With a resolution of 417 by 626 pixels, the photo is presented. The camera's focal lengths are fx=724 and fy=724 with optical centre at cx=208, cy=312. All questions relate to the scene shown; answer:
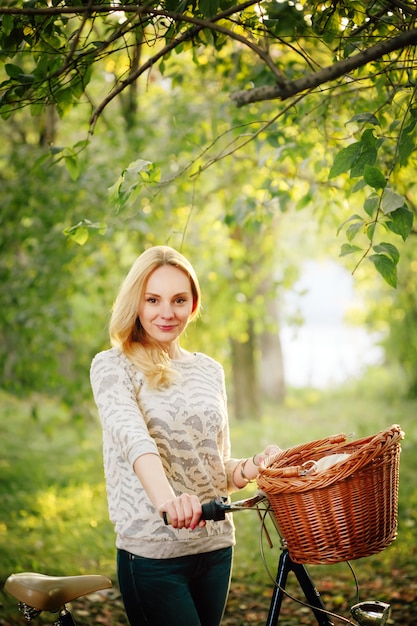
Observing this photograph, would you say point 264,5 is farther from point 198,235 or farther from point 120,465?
point 198,235

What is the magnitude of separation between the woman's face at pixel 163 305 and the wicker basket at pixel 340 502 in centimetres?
79

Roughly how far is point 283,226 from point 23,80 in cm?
1108

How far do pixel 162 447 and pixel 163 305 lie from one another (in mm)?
546

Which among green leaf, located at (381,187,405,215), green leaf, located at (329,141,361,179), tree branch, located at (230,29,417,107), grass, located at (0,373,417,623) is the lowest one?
grass, located at (0,373,417,623)

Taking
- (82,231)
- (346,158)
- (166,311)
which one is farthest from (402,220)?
(82,231)

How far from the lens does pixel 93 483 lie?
30.1 ft

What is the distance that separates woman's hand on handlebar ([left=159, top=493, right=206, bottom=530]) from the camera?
7.03 feet

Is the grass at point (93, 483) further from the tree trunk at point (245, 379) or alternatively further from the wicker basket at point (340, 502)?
the wicker basket at point (340, 502)

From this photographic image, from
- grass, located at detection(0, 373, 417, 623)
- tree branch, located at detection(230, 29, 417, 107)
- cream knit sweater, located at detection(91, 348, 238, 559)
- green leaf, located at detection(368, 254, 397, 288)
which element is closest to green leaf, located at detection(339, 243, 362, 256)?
green leaf, located at detection(368, 254, 397, 288)

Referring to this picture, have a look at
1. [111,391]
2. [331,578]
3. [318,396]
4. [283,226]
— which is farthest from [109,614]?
[318,396]

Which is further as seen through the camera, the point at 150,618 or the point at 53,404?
the point at 53,404

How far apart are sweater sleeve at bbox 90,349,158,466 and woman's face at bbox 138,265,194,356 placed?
0.58ft

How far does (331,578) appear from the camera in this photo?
19.4 ft

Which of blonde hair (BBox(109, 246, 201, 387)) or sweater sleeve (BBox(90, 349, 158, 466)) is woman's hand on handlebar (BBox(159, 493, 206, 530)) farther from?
blonde hair (BBox(109, 246, 201, 387))
